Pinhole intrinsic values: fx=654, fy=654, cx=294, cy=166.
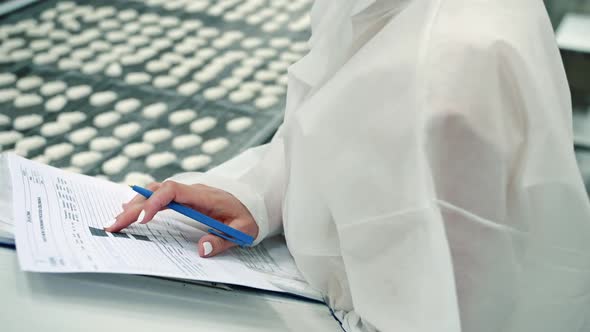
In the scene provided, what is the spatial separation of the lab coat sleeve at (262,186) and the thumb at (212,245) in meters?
0.09

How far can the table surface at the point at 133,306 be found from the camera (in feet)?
2.26

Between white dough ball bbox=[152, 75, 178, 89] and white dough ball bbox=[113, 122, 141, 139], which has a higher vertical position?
white dough ball bbox=[152, 75, 178, 89]

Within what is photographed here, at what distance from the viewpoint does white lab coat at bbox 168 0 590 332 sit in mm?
663

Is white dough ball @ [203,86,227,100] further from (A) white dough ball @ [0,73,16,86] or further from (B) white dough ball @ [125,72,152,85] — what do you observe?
(A) white dough ball @ [0,73,16,86]

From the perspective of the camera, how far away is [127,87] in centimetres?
206

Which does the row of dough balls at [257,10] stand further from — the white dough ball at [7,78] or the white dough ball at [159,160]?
the white dough ball at [159,160]

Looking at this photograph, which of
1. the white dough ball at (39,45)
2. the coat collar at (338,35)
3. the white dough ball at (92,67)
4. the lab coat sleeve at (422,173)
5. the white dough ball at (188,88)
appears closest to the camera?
the lab coat sleeve at (422,173)

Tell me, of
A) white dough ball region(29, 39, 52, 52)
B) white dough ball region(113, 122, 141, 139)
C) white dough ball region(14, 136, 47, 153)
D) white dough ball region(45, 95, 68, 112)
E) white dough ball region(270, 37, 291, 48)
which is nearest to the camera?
white dough ball region(14, 136, 47, 153)

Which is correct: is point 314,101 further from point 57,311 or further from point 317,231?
point 57,311

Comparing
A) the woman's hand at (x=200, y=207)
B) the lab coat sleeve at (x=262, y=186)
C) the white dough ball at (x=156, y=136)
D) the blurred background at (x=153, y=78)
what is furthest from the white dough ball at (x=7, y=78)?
the woman's hand at (x=200, y=207)

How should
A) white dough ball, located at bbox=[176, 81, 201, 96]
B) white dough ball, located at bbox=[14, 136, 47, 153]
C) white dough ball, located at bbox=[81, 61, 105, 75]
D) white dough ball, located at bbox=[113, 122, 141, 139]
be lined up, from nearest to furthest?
white dough ball, located at bbox=[14, 136, 47, 153] → white dough ball, located at bbox=[113, 122, 141, 139] → white dough ball, located at bbox=[176, 81, 201, 96] → white dough ball, located at bbox=[81, 61, 105, 75]

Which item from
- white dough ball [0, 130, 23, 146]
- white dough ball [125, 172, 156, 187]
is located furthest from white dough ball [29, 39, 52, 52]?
white dough ball [125, 172, 156, 187]

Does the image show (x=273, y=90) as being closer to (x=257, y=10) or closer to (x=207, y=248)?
(x=257, y=10)

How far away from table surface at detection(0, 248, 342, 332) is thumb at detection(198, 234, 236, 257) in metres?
0.06
